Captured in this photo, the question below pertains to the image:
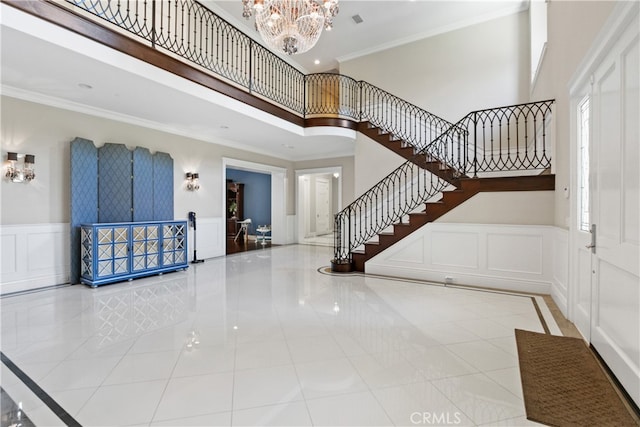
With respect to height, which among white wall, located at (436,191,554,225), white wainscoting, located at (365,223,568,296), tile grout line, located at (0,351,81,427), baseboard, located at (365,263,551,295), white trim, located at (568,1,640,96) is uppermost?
white trim, located at (568,1,640,96)

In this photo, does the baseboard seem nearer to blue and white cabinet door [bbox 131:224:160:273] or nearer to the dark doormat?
the dark doormat

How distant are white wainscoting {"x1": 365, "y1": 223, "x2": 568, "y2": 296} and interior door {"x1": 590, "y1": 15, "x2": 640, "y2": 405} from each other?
1379 mm

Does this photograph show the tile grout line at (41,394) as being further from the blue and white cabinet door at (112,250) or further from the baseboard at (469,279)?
the baseboard at (469,279)

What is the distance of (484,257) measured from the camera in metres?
4.73

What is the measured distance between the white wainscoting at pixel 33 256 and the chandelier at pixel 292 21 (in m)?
4.46

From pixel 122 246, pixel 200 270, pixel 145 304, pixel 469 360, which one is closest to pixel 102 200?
pixel 122 246

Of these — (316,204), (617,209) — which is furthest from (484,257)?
(316,204)

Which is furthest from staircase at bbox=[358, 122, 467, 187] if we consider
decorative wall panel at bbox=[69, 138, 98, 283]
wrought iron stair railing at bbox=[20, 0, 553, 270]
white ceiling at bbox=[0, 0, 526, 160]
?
decorative wall panel at bbox=[69, 138, 98, 283]

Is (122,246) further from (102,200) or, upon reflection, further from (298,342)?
(298,342)

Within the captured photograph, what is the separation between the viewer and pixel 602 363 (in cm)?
242

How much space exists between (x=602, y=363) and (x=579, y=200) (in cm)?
157

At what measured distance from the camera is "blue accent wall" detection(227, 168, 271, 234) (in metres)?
12.9

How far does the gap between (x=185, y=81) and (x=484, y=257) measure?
17.0 ft

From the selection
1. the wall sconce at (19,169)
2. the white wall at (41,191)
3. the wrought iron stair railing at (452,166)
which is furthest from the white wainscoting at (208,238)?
the wrought iron stair railing at (452,166)
